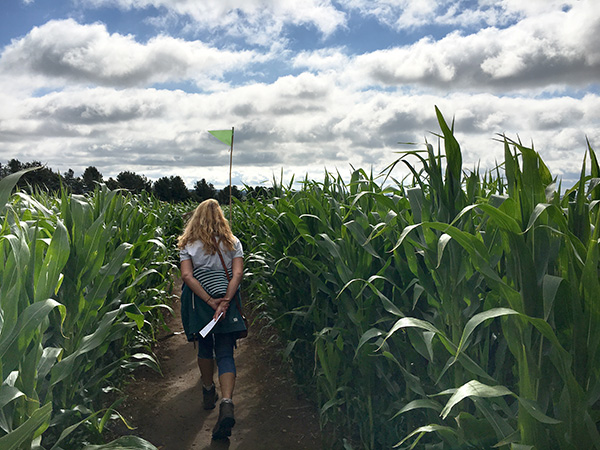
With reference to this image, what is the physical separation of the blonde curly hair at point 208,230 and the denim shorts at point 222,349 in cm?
73

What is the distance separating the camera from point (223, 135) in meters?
7.96

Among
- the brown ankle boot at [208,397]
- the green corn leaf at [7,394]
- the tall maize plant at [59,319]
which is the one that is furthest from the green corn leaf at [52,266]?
the brown ankle boot at [208,397]

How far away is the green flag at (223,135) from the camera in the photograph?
789 cm

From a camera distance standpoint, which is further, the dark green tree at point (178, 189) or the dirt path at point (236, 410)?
the dark green tree at point (178, 189)

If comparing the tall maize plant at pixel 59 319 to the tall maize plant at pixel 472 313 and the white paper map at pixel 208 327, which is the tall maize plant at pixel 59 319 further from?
the tall maize plant at pixel 472 313

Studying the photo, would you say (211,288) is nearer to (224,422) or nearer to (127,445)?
(224,422)

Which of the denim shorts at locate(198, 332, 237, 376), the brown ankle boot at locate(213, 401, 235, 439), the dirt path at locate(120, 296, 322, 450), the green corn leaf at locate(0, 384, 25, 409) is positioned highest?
the green corn leaf at locate(0, 384, 25, 409)

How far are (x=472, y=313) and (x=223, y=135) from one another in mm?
6498

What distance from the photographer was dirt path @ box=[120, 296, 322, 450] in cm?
376

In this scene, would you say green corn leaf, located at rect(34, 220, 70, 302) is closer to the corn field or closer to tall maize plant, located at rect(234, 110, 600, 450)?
the corn field

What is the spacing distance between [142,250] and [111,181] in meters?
2.31

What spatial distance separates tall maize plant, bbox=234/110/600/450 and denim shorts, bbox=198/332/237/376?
2.85 feet

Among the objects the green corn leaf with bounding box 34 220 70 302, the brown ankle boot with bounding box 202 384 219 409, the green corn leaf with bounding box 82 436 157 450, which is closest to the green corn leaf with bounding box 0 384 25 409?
the green corn leaf with bounding box 34 220 70 302

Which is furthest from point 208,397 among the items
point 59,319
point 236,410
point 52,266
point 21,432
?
point 21,432
